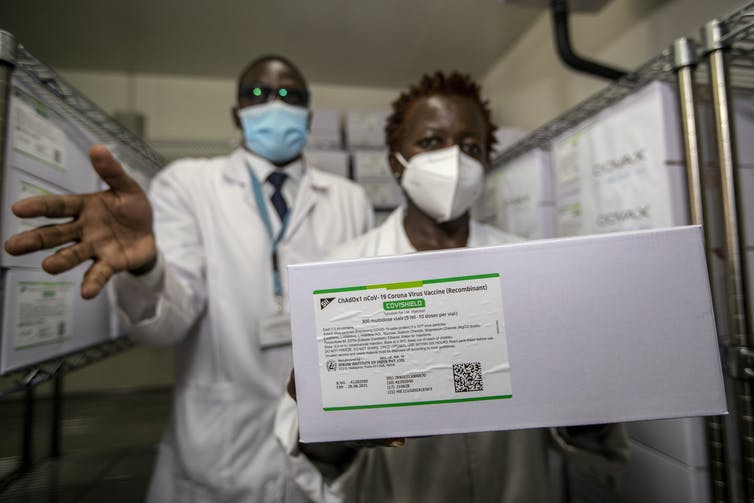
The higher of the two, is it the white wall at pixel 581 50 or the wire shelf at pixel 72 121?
the white wall at pixel 581 50

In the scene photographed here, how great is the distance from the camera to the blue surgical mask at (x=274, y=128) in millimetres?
→ 1034

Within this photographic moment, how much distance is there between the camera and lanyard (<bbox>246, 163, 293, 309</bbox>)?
98cm

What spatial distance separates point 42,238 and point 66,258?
0.04m

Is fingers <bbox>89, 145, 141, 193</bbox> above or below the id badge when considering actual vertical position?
→ above

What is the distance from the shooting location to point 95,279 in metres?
0.58

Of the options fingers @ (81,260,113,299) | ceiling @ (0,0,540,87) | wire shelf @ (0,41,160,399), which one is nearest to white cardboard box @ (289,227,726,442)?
fingers @ (81,260,113,299)

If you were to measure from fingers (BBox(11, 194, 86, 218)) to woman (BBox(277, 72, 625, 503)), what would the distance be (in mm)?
439

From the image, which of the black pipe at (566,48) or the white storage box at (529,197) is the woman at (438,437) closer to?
the white storage box at (529,197)

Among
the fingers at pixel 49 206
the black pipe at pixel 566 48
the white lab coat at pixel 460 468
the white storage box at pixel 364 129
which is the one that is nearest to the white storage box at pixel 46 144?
the fingers at pixel 49 206

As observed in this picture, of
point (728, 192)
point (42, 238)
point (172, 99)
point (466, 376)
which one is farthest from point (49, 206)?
point (172, 99)

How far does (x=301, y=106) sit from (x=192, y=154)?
4.01 feet

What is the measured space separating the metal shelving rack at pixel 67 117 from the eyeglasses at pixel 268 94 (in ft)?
1.05

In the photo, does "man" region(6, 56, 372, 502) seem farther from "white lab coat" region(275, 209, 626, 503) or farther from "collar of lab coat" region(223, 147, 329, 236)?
"white lab coat" region(275, 209, 626, 503)

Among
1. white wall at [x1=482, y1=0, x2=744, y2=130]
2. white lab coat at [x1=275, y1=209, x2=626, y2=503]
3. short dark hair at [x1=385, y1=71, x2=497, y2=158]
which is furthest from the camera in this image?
white wall at [x1=482, y1=0, x2=744, y2=130]
